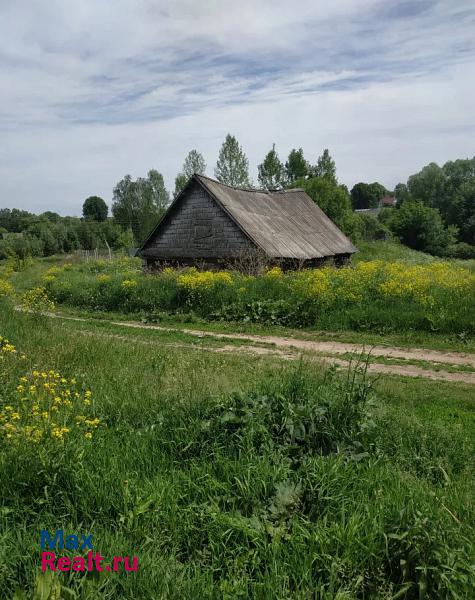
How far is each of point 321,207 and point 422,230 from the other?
19.7 metres

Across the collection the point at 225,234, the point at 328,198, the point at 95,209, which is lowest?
the point at 225,234

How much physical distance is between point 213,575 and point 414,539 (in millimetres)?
1339

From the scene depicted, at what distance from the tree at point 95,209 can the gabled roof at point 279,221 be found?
344ft

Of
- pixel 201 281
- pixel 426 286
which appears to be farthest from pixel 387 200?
pixel 426 286

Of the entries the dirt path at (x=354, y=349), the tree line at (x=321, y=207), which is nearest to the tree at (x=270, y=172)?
the tree line at (x=321, y=207)

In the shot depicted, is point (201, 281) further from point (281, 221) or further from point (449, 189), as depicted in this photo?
point (449, 189)

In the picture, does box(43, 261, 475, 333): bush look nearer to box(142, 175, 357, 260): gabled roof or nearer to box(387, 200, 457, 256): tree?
box(142, 175, 357, 260): gabled roof

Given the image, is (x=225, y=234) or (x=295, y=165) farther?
(x=295, y=165)

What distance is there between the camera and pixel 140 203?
8362 cm

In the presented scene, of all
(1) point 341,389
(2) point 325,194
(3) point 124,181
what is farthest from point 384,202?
(1) point 341,389

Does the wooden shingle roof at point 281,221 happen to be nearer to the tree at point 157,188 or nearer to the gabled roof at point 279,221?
the gabled roof at point 279,221

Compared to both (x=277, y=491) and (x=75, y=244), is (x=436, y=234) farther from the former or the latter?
(x=277, y=491)

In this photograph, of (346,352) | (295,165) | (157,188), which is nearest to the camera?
(346,352)

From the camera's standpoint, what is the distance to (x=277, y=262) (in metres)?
20.2
